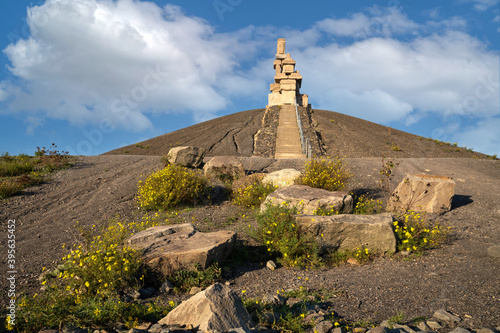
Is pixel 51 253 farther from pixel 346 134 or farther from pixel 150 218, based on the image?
pixel 346 134

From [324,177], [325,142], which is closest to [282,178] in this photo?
[324,177]

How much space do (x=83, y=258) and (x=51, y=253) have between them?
1.86 metres

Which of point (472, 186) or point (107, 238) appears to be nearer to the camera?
point (107, 238)

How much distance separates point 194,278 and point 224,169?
5.69m

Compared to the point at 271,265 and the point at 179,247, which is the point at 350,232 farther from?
the point at 179,247

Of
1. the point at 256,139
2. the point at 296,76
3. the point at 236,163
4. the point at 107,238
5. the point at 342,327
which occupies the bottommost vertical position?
the point at 342,327

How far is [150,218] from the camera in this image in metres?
7.39

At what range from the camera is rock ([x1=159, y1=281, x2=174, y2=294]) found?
14.4 feet

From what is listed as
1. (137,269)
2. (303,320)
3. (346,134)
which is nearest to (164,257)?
(137,269)

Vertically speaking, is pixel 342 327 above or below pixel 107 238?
below

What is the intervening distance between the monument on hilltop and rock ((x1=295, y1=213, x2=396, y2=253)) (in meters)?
26.8

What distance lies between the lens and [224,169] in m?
10.1

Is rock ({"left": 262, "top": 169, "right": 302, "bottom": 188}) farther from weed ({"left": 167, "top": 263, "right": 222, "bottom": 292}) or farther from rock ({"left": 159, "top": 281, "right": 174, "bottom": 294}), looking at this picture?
rock ({"left": 159, "top": 281, "right": 174, "bottom": 294})

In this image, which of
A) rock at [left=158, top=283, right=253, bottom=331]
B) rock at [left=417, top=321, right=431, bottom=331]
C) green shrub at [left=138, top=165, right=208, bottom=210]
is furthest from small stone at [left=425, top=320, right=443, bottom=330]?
green shrub at [left=138, top=165, right=208, bottom=210]
